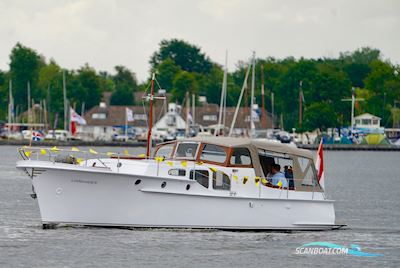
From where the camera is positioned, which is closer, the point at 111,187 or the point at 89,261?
the point at 89,261

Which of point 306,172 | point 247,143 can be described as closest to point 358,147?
point 306,172

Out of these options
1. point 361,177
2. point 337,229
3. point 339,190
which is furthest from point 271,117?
point 337,229

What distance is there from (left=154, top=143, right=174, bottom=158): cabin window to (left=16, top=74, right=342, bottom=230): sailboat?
0.20 m

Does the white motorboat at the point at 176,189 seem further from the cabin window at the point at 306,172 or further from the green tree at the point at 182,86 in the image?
the green tree at the point at 182,86

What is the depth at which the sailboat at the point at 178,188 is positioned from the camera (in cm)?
3916

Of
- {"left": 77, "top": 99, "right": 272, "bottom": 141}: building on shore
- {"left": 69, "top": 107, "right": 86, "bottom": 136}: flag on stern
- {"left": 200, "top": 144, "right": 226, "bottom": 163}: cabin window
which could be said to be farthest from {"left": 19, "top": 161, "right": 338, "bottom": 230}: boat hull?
{"left": 77, "top": 99, "right": 272, "bottom": 141}: building on shore

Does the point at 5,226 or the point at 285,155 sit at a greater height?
the point at 285,155

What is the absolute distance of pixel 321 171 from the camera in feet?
143

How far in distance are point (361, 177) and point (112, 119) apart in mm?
94644

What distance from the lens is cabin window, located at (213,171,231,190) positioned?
40.0 m

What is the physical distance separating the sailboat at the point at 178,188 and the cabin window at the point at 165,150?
0.65 ft

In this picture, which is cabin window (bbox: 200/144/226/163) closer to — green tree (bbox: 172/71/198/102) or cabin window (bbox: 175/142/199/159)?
cabin window (bbox: 175/142/199/159)

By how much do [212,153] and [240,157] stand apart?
1042mm

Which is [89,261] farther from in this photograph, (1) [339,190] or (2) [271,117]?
(2) [271,117]
